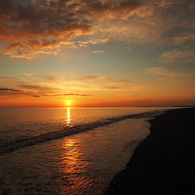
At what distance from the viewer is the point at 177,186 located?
6383 mm

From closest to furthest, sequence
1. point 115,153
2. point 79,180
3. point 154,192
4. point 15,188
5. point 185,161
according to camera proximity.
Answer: point 154,192 → point 15,188 → point 79,180 → point 185,161 → point 115,153

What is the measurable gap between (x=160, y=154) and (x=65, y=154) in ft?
25.9

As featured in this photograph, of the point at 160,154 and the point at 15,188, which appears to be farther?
the point at 160,154

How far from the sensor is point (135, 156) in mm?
11062

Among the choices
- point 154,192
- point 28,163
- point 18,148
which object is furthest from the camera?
point 18,148

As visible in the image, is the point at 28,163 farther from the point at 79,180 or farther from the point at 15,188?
the point at 79,180

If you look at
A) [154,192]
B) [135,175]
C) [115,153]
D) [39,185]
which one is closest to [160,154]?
[115,153]

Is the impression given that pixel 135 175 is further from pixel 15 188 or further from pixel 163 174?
pixel 15 188

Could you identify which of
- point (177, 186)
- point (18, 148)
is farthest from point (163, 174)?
point (18, 148)

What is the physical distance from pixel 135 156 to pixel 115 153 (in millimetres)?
1809

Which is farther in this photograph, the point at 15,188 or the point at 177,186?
the point at 15,188

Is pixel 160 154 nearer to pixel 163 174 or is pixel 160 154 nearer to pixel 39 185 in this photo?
pixel 163 174

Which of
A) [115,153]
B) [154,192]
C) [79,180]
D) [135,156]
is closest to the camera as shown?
[154,192]

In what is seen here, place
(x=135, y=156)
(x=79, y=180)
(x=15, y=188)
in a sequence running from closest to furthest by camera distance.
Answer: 1. (x=15, y=188)
2. (x=79, y=180)
3. (x=135, y=156)
